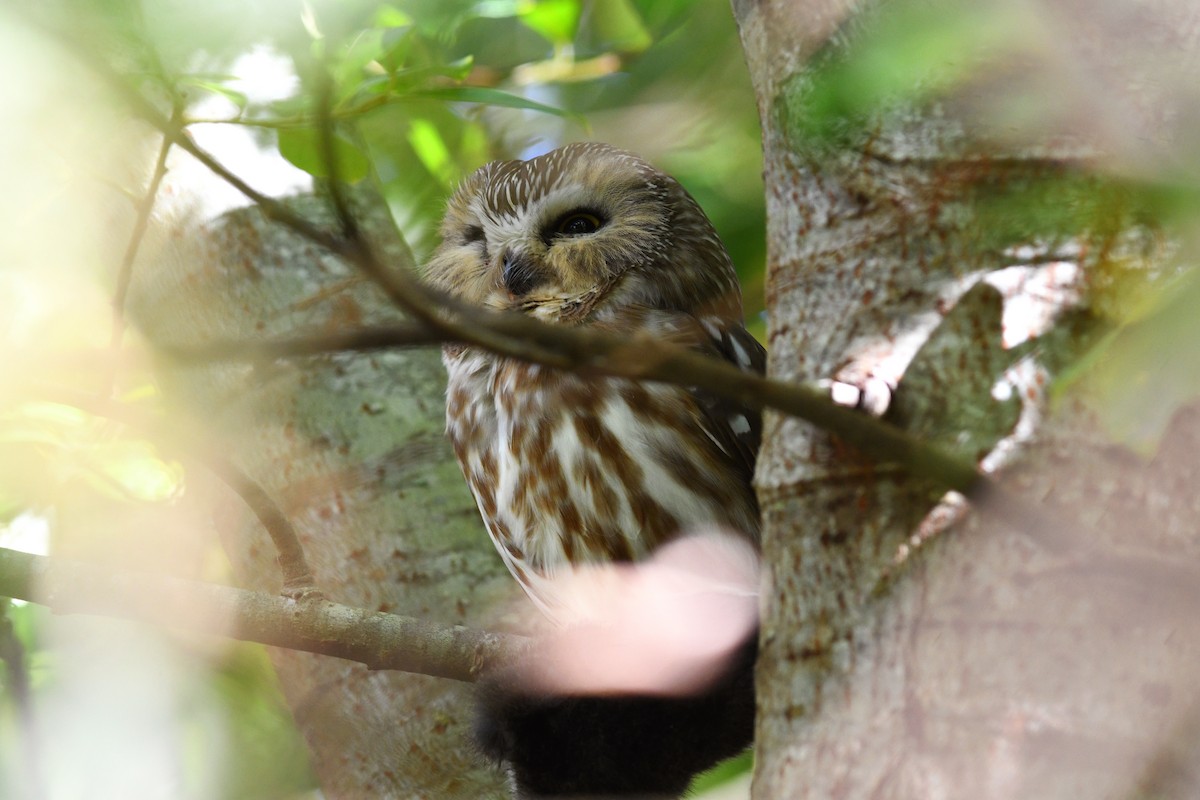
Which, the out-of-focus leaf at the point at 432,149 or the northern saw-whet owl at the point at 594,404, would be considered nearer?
the northern saw-whet owl at the point at 594,404

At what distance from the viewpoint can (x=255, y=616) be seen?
6.37 ft

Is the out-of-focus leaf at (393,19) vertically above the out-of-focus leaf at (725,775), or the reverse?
the out-of-focus leaf at (393,19)

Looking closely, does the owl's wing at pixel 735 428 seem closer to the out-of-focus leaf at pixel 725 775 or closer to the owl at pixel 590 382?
the owl at pixel 590 382

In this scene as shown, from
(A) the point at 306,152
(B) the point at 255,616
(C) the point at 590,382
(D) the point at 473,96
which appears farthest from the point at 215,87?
(C) the point at 590,382

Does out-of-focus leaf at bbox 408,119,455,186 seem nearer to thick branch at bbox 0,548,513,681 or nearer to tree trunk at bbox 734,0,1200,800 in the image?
thick branch at bbox 0,548,513,681

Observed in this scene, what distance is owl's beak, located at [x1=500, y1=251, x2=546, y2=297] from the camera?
291cm

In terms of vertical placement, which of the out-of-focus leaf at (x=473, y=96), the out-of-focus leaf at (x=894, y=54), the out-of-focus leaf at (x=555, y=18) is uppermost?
the out-of-focus leaf at (x=555, y=18)

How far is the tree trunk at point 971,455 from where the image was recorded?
46.6 inches

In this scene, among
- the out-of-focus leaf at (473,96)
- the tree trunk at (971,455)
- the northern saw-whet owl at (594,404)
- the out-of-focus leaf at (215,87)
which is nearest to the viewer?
the tree trunk at (971,455)

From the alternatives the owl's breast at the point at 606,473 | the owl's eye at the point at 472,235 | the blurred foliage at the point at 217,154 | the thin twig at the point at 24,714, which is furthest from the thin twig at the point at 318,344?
the owl's eye at the point at 472,235

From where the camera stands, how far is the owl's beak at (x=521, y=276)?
115 inches

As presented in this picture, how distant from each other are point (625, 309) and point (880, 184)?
1.32m

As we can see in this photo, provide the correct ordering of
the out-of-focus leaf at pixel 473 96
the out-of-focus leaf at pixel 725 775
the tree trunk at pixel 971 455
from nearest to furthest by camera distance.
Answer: the tree trunk at pixel 971 455, the out-of-focus leaf at pixel 473 96, the out-of-focus leaf at pixel 725 775

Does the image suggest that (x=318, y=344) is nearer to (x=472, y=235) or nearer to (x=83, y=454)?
(x=83, y=454)
